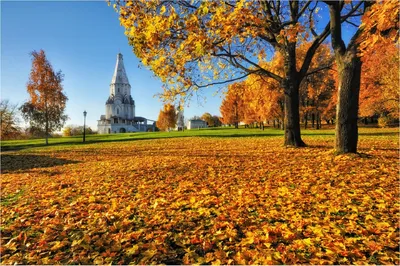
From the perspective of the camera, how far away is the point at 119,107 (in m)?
102

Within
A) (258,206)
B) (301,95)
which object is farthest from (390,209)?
(301,95)

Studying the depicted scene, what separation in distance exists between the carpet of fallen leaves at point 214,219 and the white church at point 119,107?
99500 millimetres

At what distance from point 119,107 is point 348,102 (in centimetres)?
10432

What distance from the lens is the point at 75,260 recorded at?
2.69 m

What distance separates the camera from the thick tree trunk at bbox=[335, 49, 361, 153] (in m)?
7.59

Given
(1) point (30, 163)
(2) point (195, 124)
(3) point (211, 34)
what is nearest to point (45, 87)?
(1) point (30, 163)

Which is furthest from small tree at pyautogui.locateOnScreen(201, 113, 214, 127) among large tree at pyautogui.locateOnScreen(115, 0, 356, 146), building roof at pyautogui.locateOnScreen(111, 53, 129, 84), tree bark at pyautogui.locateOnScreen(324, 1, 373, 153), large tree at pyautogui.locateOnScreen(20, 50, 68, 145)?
tree bark at pyautogui.locateOnScreen(324, 1, 373, 153)

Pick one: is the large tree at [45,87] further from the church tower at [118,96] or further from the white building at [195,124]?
the white building at [195,124]

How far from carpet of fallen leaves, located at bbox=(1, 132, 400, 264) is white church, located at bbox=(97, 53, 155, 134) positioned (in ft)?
326

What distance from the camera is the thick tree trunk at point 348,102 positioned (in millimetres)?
7590

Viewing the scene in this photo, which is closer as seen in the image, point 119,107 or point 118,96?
point 118,96

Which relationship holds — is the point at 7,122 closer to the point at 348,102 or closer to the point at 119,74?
the point at 348,102

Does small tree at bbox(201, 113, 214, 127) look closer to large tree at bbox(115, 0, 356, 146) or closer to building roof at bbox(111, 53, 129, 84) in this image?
building roof at bbox(111, 53, 129, 84)

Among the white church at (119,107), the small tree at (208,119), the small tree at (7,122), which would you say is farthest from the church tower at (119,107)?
the small tree at (7,122)
